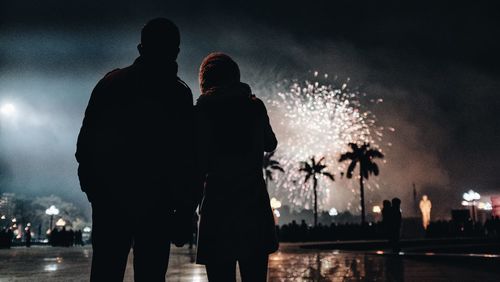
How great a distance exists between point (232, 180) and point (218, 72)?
69 cm

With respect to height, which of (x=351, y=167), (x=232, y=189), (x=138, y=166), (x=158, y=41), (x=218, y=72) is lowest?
(x=232, y=189)

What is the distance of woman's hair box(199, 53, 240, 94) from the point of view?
291 cm

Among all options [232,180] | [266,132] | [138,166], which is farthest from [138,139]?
[266,132]

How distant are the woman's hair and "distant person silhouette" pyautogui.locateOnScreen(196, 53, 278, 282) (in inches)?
1.4

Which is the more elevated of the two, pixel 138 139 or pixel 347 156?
pixel 347 156

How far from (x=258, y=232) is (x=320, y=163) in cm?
7071

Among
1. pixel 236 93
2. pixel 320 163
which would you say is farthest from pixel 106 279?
pixel 320 163

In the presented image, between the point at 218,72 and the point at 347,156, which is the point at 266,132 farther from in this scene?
the point at 347,156

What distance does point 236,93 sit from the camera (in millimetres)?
2838

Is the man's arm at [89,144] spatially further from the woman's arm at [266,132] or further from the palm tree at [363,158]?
the palm tree at [363,158]

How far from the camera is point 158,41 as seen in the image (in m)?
2.72

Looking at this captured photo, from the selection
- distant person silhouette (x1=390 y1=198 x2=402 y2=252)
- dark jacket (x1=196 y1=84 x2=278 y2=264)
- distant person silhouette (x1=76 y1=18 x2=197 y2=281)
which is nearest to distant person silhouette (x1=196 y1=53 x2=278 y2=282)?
dark jacket (x1=196 y1=84 x2=278 y2=264)

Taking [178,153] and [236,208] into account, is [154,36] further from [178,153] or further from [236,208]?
→ [236,208]

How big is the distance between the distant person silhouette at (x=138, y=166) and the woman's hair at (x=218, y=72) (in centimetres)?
28
